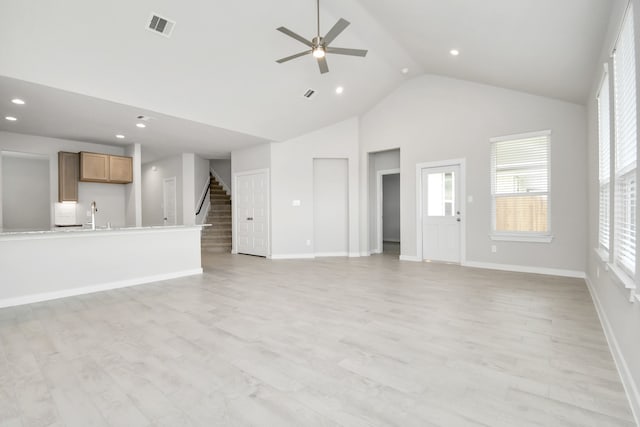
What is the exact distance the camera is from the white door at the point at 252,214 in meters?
7.95

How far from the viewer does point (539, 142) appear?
18.7 feet

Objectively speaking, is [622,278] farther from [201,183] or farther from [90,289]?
[201,183]

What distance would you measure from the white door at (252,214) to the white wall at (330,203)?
4.23ft

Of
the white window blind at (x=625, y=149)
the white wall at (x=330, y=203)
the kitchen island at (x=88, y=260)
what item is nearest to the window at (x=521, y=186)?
the white window blind at (x=625, y=149)

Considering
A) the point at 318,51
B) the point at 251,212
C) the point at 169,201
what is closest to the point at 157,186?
the point at 169,201

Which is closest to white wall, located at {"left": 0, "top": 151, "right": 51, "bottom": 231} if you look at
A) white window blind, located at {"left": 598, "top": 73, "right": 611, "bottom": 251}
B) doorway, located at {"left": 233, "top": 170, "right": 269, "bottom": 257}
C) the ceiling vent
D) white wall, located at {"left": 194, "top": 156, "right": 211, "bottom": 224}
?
white wall, located at {"left": 194, "top": 156, "right": 211, "bottom": 224}

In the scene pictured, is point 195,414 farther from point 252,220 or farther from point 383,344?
point 252,220

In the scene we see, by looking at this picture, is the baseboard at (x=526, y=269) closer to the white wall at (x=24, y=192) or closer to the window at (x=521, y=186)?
the window at (x=521, y=186)

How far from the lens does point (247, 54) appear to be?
15.7 feet

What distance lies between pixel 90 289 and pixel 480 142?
7.07m

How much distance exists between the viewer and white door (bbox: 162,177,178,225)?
31.6ft

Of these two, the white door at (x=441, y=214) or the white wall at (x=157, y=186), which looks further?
the white wall at (x=157, y=186)

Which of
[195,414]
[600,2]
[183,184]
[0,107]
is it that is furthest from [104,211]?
[600,2]

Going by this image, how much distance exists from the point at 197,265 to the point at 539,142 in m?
6.50
